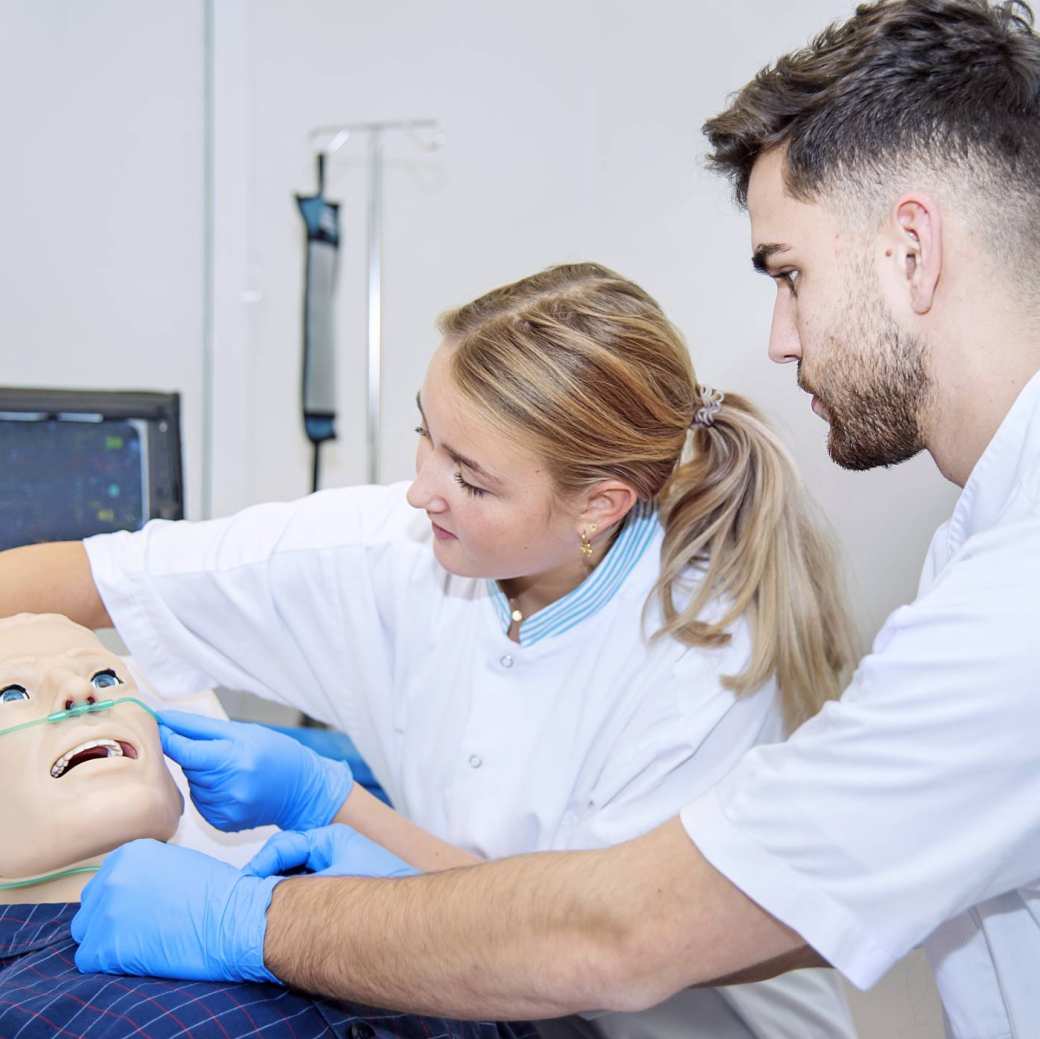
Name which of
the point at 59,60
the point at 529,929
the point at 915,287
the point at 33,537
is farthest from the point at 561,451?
the point at 59,60

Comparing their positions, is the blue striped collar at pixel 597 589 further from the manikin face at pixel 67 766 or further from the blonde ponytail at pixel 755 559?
the manikin face at pixel 67 766

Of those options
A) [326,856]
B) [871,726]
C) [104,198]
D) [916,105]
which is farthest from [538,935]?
[104,198]

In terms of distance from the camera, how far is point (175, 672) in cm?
146

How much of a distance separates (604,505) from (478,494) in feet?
0.52

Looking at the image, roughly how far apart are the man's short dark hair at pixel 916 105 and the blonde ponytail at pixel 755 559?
41cm

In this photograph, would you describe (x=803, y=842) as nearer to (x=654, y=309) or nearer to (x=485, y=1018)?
(x=485, y=1018)

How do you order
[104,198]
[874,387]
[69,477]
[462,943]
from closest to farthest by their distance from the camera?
[462,943] → [874,387] → [69,477] → [104,198]

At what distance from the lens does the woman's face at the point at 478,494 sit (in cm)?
124

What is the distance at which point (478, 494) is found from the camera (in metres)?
1.27

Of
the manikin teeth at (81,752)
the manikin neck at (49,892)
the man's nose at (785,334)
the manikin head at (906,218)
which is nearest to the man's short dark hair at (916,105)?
the manikin head at (906,218)

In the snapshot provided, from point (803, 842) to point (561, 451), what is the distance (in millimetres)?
558

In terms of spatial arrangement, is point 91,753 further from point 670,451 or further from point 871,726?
point 871,726

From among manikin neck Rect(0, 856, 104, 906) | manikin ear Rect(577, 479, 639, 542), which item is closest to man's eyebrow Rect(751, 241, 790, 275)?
manikin ear Rect(577, 479, 639, 542)

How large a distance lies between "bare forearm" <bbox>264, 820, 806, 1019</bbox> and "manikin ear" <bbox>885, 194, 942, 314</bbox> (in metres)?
0.48
